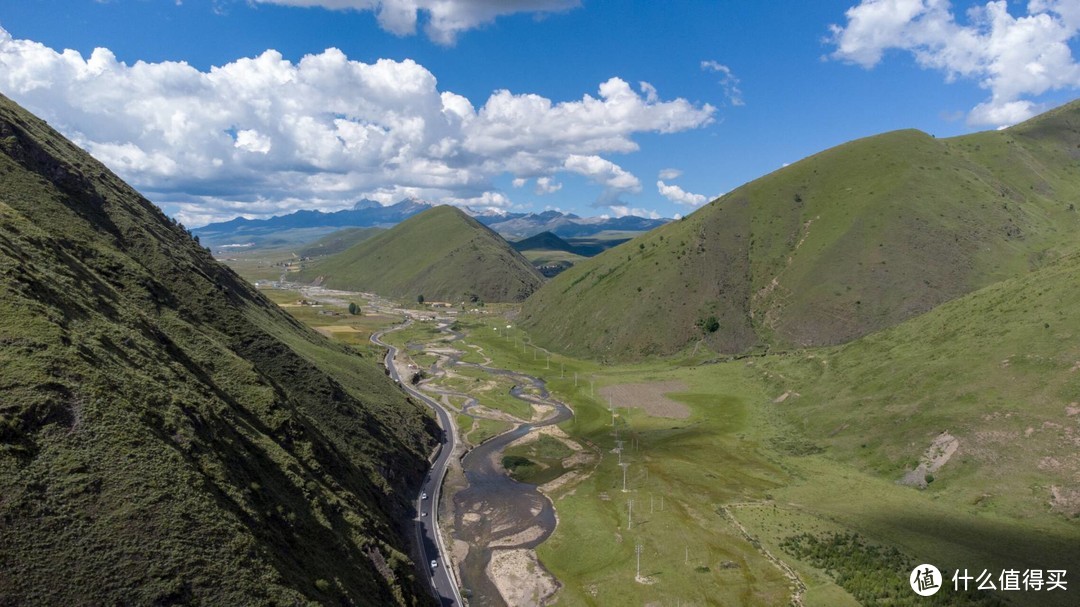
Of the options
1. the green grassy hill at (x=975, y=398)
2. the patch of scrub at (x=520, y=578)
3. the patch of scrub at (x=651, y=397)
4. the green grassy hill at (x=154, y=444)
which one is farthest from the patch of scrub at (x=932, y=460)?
the green grassy hill at (x=154, y=444)

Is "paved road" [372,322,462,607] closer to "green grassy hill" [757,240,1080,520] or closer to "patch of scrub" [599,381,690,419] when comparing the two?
"patch of scrub" [599,381,690,419]

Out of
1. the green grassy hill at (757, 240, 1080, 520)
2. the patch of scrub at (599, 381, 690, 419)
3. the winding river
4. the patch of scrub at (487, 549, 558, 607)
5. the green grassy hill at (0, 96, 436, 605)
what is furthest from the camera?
the patch of scrub at (599, 381, 690, 419)

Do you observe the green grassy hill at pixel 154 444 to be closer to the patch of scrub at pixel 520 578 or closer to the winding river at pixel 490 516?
the winding river at pixel 490 516

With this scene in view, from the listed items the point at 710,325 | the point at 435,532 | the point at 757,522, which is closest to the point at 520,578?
the point at 435,532

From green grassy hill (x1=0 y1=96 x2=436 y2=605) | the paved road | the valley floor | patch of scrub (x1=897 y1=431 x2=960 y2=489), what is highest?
green grassy hill (x1=0 y1=96 x2=436 y2=605)

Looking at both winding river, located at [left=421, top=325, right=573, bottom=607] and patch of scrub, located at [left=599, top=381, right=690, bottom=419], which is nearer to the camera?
winding river, located at [left=421, top=325, right=573, bottom=607]

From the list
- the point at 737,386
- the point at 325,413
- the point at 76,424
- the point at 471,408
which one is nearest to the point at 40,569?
the point at 76,424

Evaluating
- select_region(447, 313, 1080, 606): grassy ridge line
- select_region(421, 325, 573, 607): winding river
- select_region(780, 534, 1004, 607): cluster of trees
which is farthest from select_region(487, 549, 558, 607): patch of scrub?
select_region(780, 534, 1004, 607): cluster of trees
